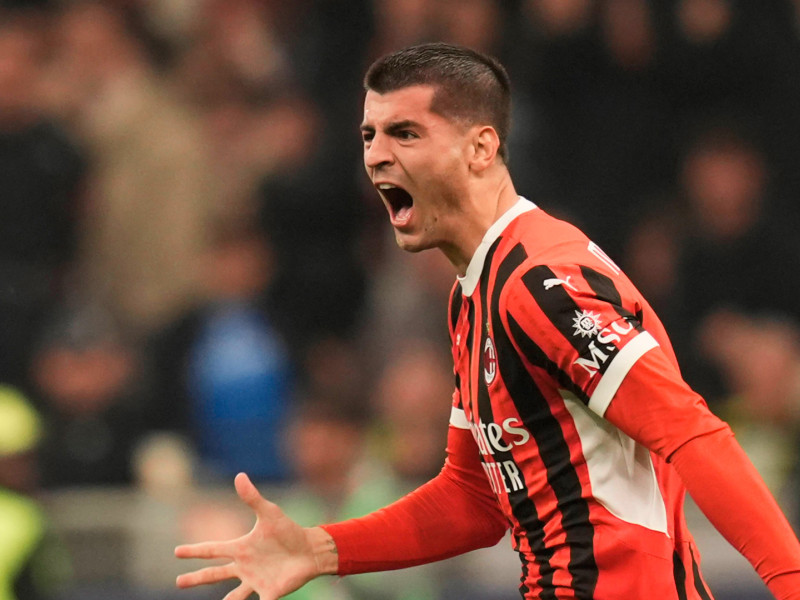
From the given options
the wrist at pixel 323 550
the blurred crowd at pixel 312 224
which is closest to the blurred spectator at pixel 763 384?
the blurred crowd at pixel 312 224

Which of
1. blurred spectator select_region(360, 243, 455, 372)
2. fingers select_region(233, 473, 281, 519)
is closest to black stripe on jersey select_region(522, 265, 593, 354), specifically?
fingers select_region(233, 473, 281, 519)

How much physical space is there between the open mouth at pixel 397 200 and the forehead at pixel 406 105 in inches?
5.9

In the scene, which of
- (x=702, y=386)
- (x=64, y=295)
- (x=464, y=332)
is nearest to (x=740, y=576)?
(x=702, y=386)

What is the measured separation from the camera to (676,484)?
2957 millimetres

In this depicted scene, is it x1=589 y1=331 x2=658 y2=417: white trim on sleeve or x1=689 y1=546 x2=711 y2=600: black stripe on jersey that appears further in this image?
x1=689 y1=546 x2=711 y2=600: black stripe on jersey

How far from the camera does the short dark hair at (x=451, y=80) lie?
305 centimetres

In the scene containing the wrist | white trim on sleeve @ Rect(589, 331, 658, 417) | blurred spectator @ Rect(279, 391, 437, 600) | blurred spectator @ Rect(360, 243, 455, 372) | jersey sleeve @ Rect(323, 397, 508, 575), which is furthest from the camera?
blurred spectator @ Rect(360, 243, 455, 372)

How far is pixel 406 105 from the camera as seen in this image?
9.97ft

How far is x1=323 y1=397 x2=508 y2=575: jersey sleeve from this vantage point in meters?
3.36

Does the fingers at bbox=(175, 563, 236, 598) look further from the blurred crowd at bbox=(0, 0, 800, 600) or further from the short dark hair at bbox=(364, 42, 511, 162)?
the blurred crowd at bbox=(0, 0, 800, 600)

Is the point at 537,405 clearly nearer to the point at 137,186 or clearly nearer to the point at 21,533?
the point at 21,533

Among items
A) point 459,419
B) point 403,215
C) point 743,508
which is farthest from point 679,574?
point 403,215

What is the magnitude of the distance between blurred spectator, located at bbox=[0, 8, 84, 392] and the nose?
14.5 ft

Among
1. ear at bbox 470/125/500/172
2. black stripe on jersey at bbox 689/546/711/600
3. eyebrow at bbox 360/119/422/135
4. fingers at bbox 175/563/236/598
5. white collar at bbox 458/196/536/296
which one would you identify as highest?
eyebrow at bbox 360/119/422/135
